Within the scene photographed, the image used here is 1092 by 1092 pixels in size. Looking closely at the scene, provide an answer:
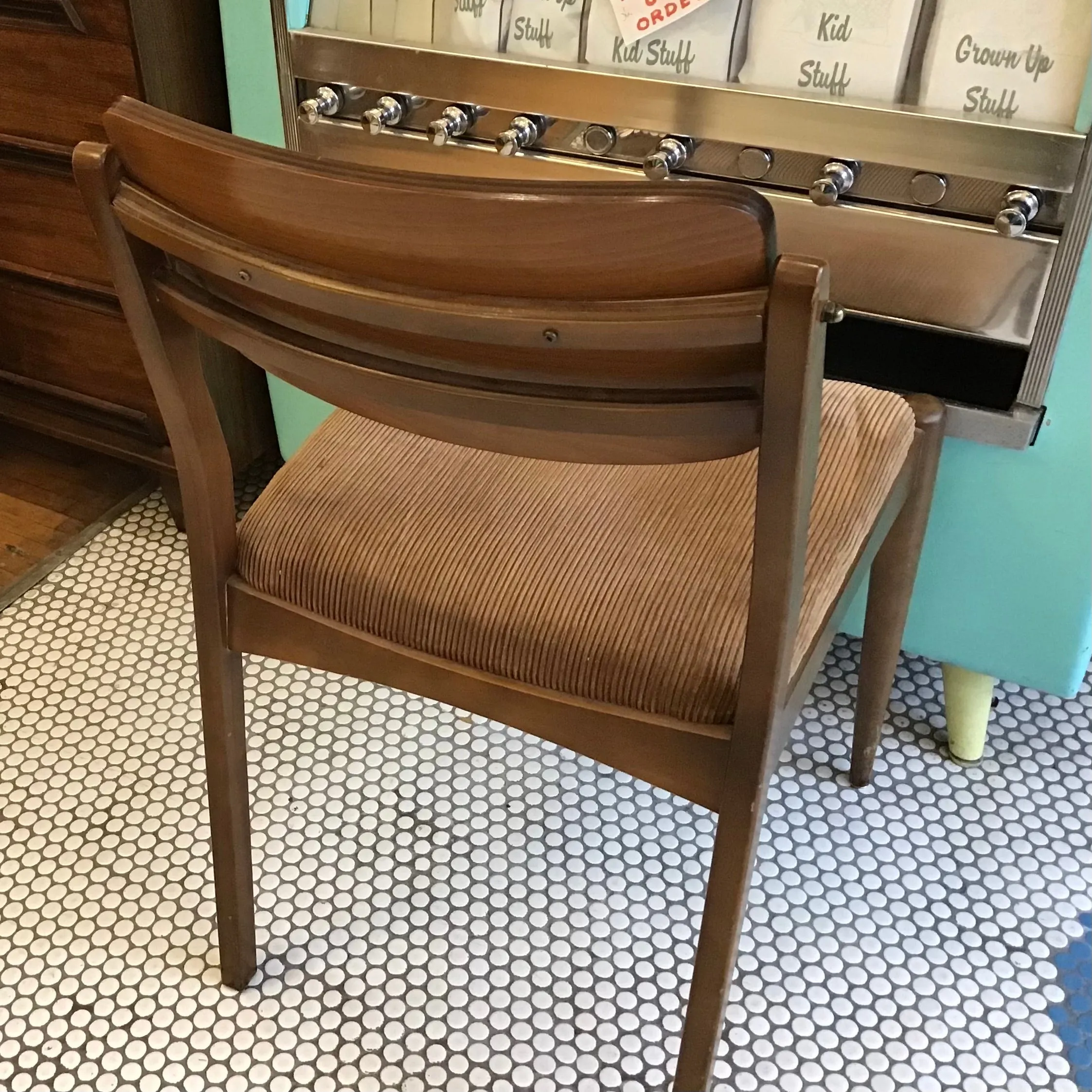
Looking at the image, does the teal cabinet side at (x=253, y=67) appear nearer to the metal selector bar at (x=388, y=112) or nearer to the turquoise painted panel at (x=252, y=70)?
the turquoise painted panel at (x=252, y=70)

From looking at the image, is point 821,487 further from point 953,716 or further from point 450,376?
point 953,716

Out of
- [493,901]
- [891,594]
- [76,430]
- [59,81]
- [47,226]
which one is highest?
[59,81]

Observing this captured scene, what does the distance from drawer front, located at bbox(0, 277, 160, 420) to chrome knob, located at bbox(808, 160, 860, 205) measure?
873 millimetres

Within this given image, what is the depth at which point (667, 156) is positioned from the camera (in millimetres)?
914

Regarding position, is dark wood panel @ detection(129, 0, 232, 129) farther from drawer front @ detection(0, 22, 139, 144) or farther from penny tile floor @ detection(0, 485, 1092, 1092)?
penny tile floor @ detection(0, 485, 1092, 1092)

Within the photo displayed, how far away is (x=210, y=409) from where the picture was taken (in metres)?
0.71

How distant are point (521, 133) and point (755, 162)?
22 cm

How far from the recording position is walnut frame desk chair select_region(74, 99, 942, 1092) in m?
0.46

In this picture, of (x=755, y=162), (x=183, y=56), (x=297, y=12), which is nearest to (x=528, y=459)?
(x=755, y=162)

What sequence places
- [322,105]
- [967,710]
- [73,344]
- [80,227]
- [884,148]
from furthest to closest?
[73,344]
[80,227]
[967,710]
[322,105]
[884,148]

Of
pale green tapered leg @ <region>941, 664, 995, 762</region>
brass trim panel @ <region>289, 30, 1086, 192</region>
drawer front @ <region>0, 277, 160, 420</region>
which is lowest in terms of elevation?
pale green tapered leg @ <region>941, 664, 995, 762</region>

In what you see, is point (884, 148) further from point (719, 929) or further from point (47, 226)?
point (47, 226)

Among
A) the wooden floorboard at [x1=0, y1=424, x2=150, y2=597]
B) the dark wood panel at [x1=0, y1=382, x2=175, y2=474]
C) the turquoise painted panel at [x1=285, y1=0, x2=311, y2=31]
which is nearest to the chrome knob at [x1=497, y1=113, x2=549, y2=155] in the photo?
the turquoise painted panel at [x1=285, y1=0, x2=311, y2=31]

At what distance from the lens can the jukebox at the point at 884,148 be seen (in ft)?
2.67
